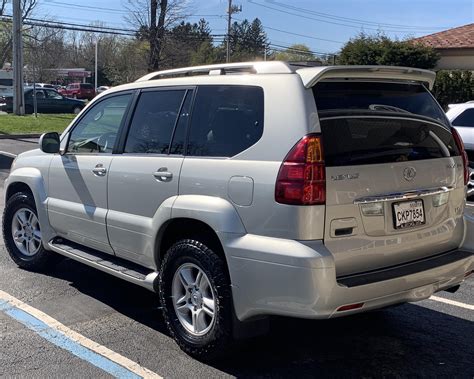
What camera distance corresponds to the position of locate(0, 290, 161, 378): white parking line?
3.78 metres

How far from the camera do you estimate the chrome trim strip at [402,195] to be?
3.51 m

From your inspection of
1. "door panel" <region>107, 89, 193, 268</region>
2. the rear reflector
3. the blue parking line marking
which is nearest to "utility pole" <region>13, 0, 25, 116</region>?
the blue parking line marking

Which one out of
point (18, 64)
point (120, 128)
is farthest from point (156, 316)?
point (18, 64)

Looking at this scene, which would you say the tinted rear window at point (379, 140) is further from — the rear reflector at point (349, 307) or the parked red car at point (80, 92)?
the parked red car at point (80, 92)

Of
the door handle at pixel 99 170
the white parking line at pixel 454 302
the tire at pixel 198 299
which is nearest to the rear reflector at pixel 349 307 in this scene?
the tire at pixel 198 299

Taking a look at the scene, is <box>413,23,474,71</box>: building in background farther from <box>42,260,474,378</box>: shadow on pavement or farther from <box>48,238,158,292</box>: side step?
<box>48,238,158,292</box>: side step

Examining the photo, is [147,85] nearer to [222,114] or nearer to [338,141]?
[222,114]

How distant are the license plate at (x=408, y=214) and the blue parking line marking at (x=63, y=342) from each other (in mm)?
1934

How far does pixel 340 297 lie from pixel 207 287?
0.96m

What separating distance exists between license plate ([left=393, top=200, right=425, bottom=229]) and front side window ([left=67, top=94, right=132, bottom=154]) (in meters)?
2.37

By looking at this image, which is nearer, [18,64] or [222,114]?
[222,114]

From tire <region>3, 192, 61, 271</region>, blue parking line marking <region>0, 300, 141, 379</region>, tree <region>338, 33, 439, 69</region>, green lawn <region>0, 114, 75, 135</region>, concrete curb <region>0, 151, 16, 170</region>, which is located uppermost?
tree <region>338, 33, 439, 69</region>

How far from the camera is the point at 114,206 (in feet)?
15.0

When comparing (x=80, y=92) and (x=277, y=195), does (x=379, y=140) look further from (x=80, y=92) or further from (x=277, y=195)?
(x=80, y=92)
